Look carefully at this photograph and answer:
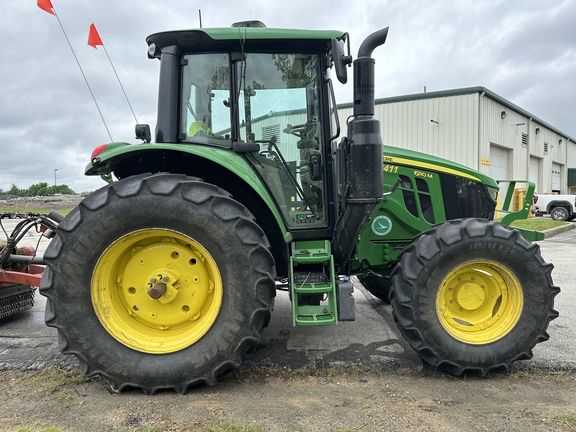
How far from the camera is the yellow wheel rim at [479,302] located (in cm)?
277

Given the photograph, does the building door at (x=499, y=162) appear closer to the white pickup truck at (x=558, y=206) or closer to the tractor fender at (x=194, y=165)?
the white pickup truck at (x=558, y=206)

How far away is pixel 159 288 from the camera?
8.43 feet

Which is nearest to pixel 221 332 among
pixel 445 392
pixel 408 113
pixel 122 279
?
pixel 122 279

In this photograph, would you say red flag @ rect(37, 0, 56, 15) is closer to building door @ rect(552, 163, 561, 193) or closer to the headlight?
the headlight

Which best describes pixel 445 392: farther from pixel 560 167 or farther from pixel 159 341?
pixel 560 167

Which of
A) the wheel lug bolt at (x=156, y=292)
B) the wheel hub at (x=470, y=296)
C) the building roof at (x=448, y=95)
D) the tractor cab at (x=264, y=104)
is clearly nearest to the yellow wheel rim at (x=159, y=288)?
the wheel lug bolt at (x=156, y=292)

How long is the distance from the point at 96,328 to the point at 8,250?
71.2 inches

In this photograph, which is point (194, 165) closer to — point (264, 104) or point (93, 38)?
point (264, 104)

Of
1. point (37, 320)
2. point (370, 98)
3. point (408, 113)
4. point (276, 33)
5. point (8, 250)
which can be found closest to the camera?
point (370, 98)

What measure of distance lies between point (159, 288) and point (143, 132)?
3.99 feet

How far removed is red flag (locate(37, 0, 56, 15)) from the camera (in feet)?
9.56

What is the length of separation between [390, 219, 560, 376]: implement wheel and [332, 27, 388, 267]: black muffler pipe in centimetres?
45

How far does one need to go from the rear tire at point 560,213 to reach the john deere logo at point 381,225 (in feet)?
55.5

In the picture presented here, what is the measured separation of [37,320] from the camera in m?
4.03
